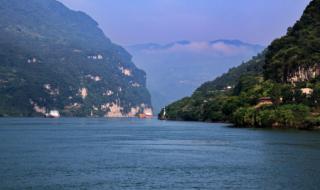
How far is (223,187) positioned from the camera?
64.4 metres

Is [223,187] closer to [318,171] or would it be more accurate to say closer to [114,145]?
[318,171]

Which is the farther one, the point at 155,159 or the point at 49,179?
the point at 155,159

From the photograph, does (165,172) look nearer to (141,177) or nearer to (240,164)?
(141,177)

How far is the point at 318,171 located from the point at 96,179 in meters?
26.2

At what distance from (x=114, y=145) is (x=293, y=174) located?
51265mm

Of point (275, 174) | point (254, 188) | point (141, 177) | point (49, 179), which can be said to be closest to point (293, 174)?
point (275, 174)

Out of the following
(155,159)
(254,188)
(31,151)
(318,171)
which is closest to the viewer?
(254,188)

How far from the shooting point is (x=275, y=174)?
72562 mm

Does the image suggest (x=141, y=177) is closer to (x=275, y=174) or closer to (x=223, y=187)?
(x=223, y=187)

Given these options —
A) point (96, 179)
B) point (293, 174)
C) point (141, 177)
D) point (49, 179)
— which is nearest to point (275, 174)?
point (293, 174)

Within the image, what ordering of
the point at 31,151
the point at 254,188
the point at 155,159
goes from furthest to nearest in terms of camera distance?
the point at 31,151 → the point at 155,159 → the point at 254,188

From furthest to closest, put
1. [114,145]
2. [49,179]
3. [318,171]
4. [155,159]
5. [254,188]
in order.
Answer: [114,145]
[155,159]
[318,171]
[49,179]
[254,188]

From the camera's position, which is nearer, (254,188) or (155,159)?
(254,188)

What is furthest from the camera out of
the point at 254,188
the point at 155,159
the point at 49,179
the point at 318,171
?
the point at 155,159
